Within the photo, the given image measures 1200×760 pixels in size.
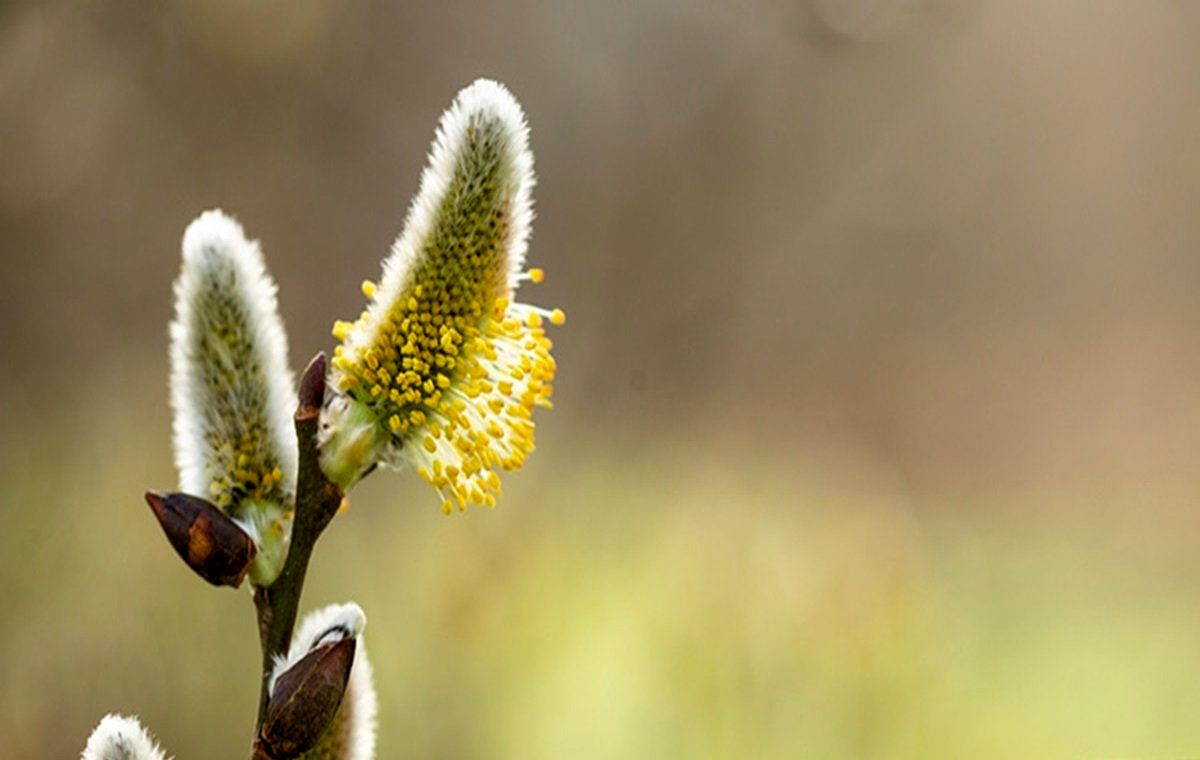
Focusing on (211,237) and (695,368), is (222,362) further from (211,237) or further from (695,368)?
(695,368)

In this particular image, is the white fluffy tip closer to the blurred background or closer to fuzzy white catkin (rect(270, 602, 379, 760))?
fuzzy white catkin (rect(270, 602, 379, 760))

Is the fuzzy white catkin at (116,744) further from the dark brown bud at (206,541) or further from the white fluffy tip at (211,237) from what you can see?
the white fluffy tip at (211,237)

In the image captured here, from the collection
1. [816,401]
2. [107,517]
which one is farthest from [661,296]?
A: [107,517]

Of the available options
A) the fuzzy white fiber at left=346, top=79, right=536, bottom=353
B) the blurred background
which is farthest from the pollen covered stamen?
the blurred background

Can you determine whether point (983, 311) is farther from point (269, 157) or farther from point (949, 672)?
point (269, 157)

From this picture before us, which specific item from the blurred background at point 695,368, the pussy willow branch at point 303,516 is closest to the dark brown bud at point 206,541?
the pussy willow branch at point 303,516

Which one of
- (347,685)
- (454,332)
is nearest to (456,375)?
(454,332)
